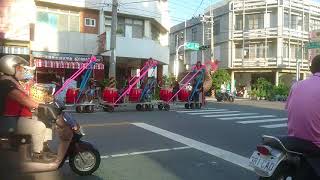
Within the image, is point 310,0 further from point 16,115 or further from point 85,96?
point 16,115

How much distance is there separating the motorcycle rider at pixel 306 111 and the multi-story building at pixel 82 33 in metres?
22.8

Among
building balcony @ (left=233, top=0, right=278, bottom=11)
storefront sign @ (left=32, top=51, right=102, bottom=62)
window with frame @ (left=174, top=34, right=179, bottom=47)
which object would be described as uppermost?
building balcony @ (left=233, top=0, right=278, bottom=11)

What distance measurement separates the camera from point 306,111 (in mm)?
4875

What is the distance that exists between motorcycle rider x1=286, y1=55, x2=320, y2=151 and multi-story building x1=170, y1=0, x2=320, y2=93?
46819 millimetres

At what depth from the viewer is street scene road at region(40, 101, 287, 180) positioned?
7648 mm

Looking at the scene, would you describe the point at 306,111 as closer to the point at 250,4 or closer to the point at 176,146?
the point at 176,146

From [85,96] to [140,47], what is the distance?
1365 cm

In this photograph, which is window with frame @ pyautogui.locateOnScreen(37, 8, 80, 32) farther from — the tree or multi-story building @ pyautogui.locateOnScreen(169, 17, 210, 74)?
multi-story building @ pyautogui.locateOnScreen(169, 17, 210, 74)

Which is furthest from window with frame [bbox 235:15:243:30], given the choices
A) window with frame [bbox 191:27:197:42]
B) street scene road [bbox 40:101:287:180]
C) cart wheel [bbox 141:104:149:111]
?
street scene road [bbox 40:101:287:180]

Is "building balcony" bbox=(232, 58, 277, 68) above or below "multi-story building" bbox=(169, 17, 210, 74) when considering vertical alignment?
below

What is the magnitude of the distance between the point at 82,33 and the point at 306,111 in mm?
26831

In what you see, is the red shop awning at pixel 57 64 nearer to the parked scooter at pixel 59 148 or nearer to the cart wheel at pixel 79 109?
the cart wheel at pixel 79 109

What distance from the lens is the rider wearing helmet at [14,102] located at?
19.1 ft

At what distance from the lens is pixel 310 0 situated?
54.2 m
